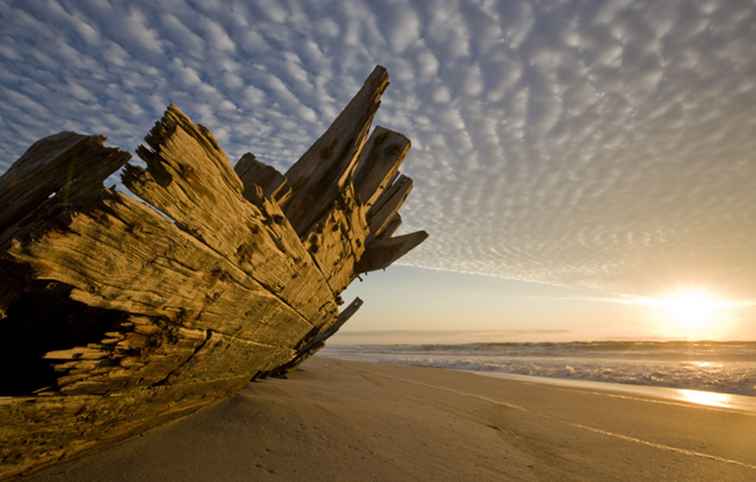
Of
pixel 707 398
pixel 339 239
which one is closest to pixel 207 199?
pixel 339 239

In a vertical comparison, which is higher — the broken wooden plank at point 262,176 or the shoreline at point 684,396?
the broken wooden plank at point 262,176

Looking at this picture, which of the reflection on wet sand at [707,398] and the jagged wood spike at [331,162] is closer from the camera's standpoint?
the jagged wood spike at [331,162]

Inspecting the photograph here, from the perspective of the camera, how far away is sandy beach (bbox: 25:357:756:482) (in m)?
2.53

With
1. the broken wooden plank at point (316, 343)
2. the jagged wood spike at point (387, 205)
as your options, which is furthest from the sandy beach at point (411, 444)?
the jagged wood spike at point (387, 205)

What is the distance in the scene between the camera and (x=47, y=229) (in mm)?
1232

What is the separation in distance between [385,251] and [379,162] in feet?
4.03

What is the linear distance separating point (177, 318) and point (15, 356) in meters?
0.83

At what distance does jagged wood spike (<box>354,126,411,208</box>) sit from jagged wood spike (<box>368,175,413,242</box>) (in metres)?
0.62

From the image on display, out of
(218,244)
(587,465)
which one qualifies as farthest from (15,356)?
(587,465)

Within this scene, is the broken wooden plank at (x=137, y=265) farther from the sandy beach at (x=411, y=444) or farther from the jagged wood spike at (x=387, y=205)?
the jagged wood spike at (x=387, y=205)

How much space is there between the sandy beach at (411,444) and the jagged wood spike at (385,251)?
1.64m

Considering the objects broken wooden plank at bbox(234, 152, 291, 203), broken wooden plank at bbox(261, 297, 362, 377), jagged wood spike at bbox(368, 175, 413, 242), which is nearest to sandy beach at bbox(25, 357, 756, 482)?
broken wooden plank at bbox(261, 297, 362, 377)

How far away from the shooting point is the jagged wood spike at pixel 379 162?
4.08 meters

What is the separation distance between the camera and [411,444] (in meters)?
3.38
